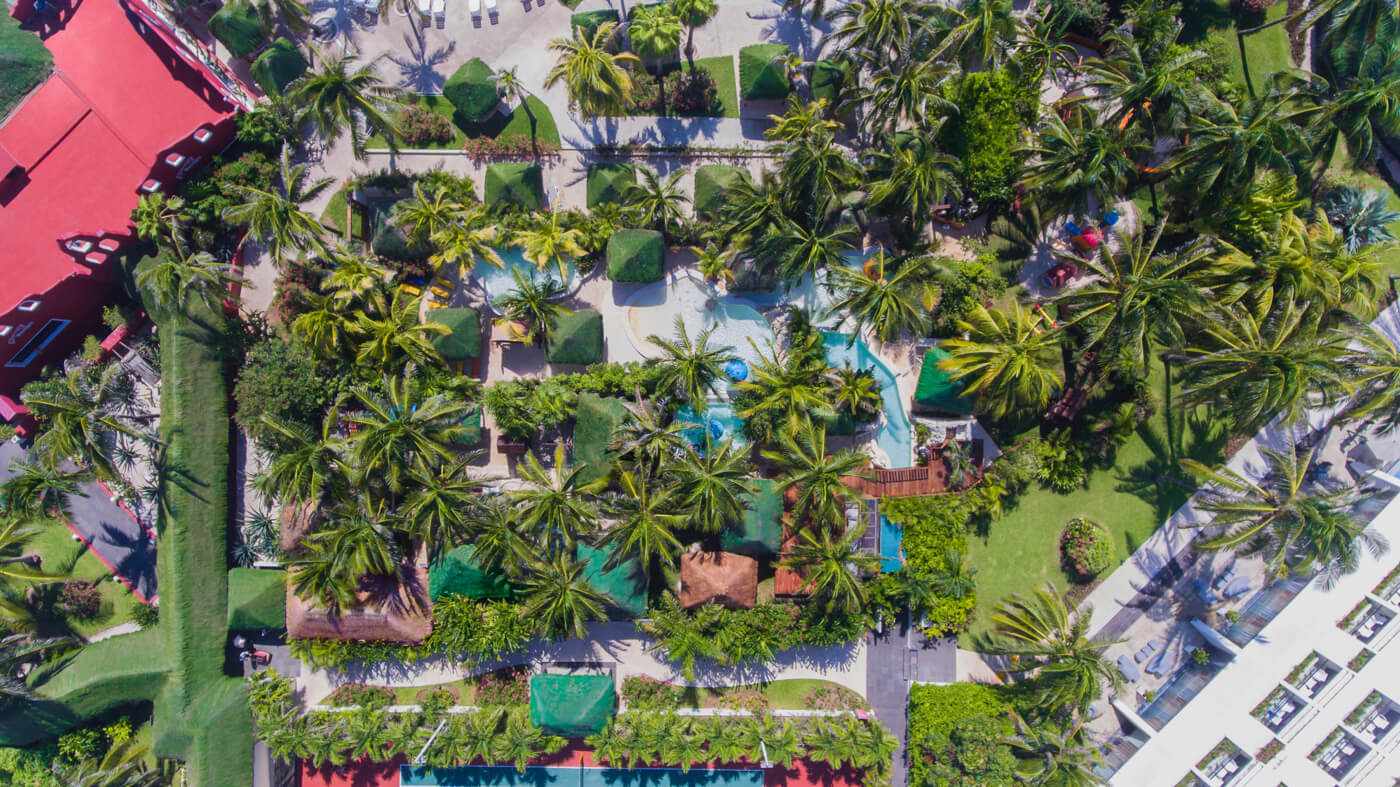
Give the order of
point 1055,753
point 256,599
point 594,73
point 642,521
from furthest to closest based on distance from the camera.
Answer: point 256,599
point 1055,753
point 594,73
point 642,521

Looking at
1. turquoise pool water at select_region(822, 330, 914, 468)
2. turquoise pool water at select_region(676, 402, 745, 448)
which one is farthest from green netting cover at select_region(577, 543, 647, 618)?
turquoise pool water at select_region(822, 330, 914, 468)

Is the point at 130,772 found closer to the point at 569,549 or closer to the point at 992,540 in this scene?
the point at 569,549

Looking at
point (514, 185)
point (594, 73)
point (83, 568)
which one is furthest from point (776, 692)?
point (83, 568)

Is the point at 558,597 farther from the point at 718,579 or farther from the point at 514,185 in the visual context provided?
the point at 514,185

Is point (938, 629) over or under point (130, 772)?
over

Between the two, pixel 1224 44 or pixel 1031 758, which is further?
pixel 1224 44

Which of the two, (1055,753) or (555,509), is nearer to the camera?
(555,509)

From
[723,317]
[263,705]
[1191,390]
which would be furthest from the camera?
[723,317]

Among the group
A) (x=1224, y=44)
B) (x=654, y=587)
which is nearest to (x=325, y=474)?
(x=654, y=587)
